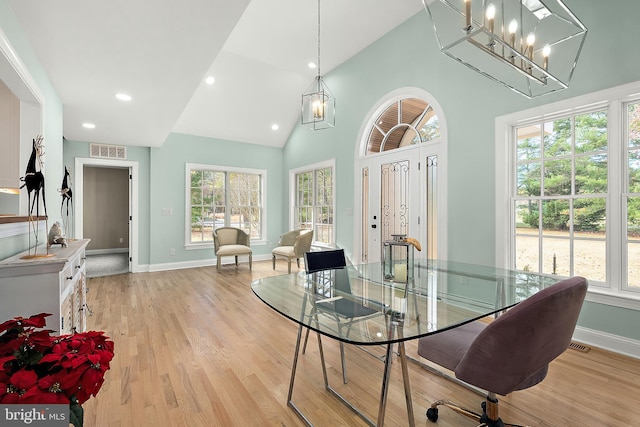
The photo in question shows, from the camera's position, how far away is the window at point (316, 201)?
5961 mm

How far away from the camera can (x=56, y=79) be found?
3062mm

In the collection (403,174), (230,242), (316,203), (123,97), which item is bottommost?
(230,242)

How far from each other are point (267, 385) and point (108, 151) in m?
5.72

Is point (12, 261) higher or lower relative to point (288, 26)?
lower

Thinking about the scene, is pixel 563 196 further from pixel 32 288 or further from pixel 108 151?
pixel 108 151

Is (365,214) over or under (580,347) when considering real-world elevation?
over

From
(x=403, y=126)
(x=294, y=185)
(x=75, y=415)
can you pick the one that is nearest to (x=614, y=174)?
(x=403, y=126)

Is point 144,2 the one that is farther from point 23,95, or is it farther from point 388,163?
point 388,163

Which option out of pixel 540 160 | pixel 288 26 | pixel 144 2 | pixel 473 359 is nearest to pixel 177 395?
pixel 473 359

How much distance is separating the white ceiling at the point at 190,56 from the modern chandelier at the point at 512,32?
53.2 inches

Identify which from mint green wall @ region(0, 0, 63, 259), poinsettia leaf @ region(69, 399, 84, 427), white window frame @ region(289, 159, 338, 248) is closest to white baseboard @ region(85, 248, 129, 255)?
white window frame @ region(289, 159, 338, 248)

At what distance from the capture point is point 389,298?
1.72 m

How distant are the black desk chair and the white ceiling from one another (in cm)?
197

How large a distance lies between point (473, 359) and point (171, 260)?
6.20 meters
